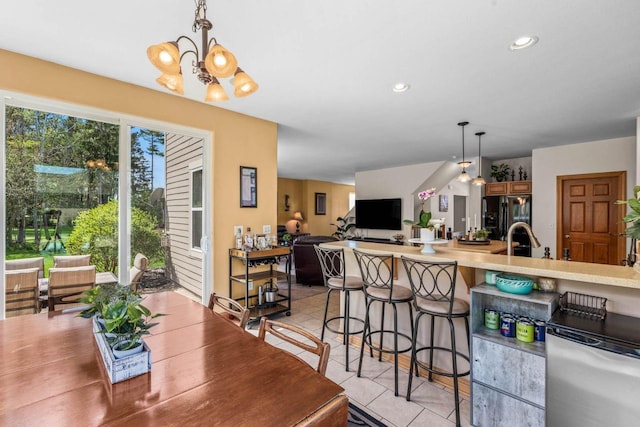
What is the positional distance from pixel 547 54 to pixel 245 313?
2896 mm

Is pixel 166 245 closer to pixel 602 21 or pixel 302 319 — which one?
pixel 302 319

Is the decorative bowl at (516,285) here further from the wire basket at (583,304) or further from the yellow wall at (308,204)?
the yellow wall at (308,204)

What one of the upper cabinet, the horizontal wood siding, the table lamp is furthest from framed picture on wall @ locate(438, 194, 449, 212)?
the horizontal wood siding

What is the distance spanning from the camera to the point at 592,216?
4996 mm

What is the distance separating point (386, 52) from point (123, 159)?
260cm

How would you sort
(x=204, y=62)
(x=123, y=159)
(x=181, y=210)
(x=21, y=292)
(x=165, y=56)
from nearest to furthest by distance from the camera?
(x=165, y=56) → (x=204, y=62) → (x=21, y=292) → (x=123, y=159) → (x=181, y=210)

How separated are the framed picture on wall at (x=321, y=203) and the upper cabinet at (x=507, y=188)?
19.7 feet

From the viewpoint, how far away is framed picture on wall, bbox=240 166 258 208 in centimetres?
370

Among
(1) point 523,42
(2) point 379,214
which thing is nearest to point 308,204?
(2) point 379,214

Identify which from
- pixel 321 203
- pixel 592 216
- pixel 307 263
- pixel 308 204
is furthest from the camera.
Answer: pixel 321 203

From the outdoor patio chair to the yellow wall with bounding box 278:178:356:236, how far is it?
7463 millimetres

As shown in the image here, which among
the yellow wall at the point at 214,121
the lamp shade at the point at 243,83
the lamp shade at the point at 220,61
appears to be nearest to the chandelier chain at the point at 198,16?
the lamp shade at the point at 220,61

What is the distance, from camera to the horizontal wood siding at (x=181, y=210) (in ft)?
10.8

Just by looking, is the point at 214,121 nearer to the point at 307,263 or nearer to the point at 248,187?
the point at 248,187
